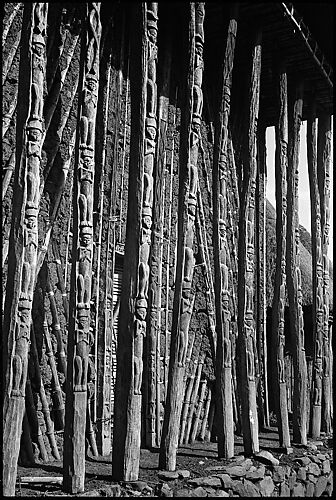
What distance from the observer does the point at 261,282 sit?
1092 cm

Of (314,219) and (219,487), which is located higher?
(314,219)

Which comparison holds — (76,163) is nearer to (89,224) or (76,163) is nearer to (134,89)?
(89,224)

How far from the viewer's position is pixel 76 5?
8039 mm

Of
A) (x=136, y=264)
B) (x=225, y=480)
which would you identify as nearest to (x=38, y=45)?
(x=136, y=264)

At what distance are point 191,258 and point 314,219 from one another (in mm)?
4129

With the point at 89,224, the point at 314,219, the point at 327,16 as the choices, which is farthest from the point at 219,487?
the point at 327,16

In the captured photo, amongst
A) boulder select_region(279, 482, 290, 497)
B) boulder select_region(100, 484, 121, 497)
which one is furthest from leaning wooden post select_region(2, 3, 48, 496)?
boulder select_region(279, 482, 290, 497)

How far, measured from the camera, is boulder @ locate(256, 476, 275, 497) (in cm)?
716

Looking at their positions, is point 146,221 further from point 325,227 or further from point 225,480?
point 325,227

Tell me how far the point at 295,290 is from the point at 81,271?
4356mm

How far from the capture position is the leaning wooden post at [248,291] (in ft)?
25.9

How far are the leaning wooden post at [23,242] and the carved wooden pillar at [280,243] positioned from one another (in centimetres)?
463

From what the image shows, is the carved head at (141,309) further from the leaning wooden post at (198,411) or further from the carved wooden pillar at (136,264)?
the leaning wooden post at (198,411)

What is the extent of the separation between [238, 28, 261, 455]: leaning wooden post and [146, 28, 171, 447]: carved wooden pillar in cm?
99
